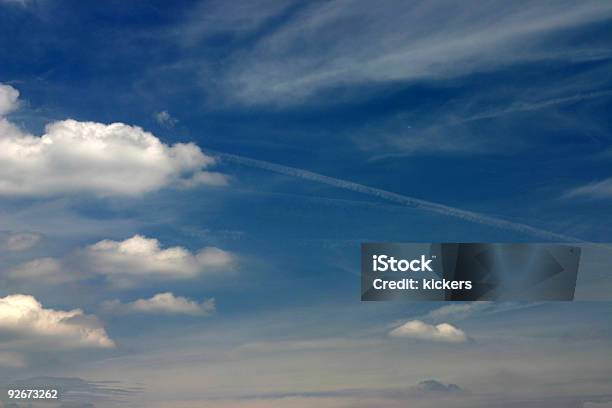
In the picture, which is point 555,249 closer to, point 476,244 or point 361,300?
point 476,244

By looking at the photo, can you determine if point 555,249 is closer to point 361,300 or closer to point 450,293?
point 450,293

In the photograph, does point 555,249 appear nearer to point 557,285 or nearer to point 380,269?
point 557,285

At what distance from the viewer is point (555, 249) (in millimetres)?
87312

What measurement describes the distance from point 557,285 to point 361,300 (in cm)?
1784

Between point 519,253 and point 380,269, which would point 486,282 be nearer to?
point 519,253

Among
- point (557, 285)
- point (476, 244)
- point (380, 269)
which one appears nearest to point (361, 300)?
point (380, 269)

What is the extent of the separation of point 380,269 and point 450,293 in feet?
22.0

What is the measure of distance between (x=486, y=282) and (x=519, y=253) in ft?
12.9

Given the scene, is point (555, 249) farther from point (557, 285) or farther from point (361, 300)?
point (361, 300)

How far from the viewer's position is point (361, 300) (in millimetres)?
86375

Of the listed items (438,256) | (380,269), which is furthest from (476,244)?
(380,269)

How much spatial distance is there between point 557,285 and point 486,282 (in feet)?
20.9

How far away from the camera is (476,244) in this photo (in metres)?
86.9

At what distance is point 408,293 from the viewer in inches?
3445
